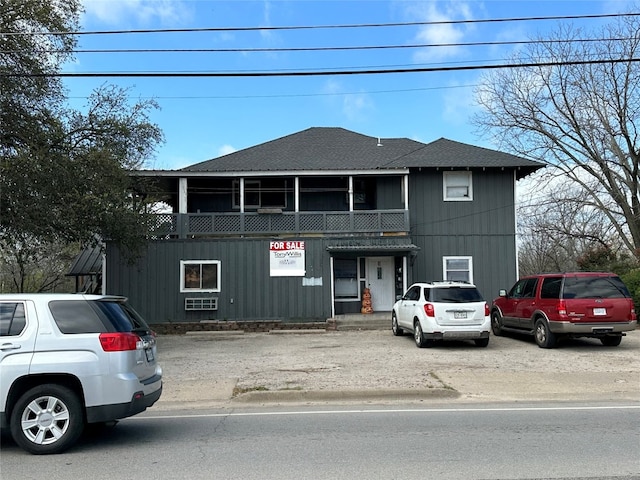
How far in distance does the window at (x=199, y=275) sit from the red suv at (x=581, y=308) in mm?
11298

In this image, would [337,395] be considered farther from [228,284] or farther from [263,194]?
[263,194]

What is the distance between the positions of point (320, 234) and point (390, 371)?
34.4 feet

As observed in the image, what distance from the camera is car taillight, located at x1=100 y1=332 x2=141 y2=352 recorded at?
597 centimetres

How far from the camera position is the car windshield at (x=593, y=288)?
44.5 feet

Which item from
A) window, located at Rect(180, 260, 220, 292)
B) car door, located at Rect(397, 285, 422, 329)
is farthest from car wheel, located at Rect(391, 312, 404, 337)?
window, located at Rect(180, 260, 220, 292)

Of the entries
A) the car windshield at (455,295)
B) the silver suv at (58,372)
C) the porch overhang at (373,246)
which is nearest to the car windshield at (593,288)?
the car windshield at (455,295)

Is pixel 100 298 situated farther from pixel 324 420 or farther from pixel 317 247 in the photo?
pixel 317 247

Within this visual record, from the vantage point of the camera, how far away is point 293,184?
23.1m

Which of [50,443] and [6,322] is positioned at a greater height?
[6,322]

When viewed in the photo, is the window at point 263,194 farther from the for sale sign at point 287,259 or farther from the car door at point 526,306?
the car door at point 526,306

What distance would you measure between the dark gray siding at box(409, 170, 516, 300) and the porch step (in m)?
2.62

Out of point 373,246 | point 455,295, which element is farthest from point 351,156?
point 455,295

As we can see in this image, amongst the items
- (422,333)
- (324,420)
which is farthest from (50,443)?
(422,333)

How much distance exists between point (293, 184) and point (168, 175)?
5.08m
